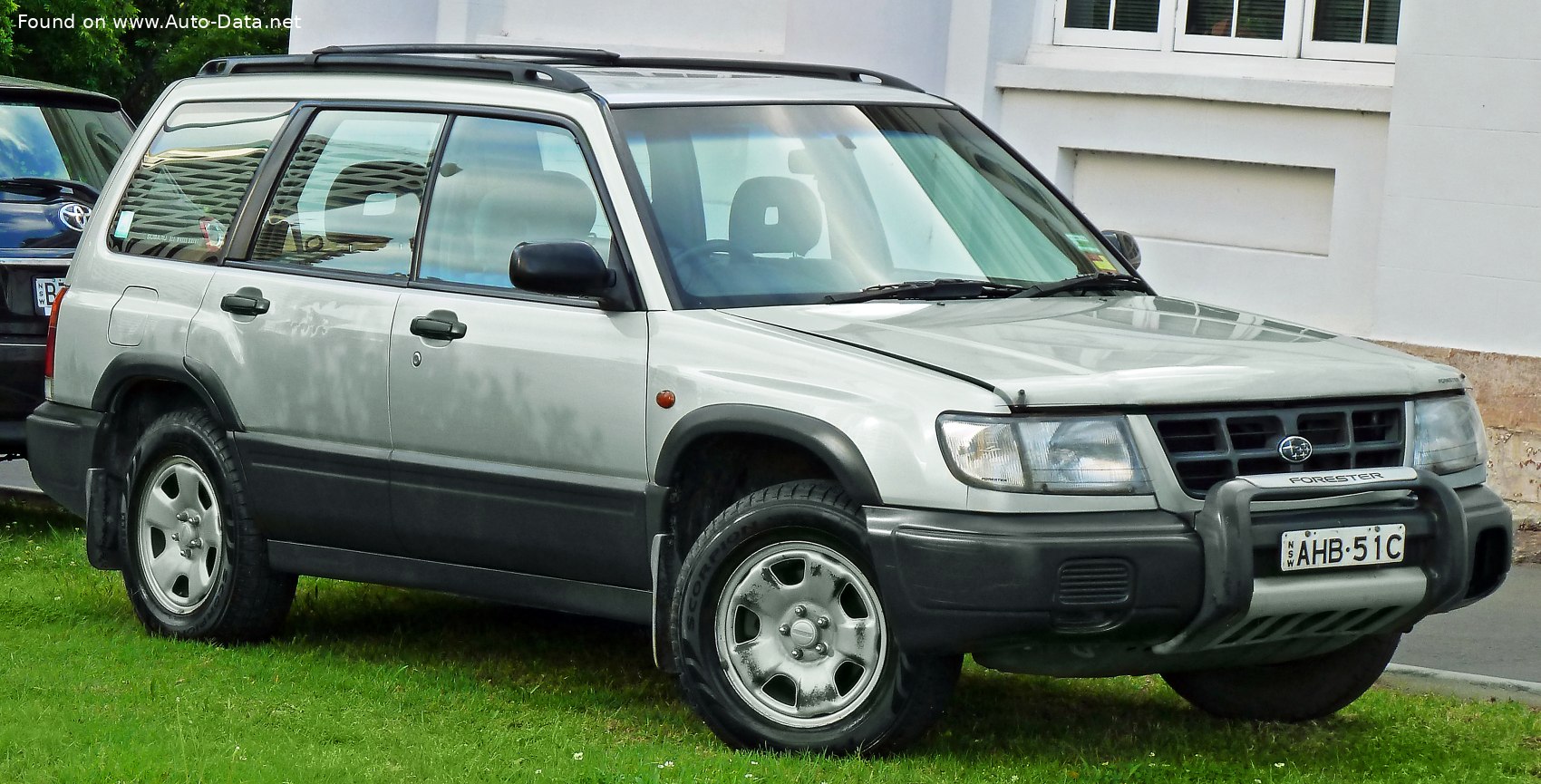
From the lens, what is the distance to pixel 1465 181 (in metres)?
A: 10.1

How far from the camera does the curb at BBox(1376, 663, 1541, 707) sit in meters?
6.61

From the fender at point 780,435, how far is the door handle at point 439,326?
84 cm

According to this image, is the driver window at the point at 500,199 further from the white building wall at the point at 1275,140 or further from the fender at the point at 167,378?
the white building wall at the point at 1275,140

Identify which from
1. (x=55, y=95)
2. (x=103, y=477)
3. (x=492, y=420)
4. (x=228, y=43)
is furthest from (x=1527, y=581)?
(x=228, y=43)

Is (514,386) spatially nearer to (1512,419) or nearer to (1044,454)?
(1044,454)

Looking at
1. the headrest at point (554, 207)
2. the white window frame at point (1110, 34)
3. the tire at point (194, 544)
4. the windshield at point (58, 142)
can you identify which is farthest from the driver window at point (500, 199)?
the white window frame at point (1110, 34)

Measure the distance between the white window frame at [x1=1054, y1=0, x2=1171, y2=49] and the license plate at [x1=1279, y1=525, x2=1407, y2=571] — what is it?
676 cm

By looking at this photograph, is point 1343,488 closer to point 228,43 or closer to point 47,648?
point 47,648

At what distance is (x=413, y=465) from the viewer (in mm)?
6195

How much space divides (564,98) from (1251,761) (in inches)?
105

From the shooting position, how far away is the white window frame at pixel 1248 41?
36.4 ft

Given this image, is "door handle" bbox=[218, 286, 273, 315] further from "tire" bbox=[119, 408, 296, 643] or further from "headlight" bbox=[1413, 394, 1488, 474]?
"headlight" bbox=[1413, 394, 1488, 474]

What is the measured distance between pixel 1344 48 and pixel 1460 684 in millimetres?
5074

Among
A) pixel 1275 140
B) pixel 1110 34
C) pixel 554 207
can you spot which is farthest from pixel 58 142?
pixel 1275 140
